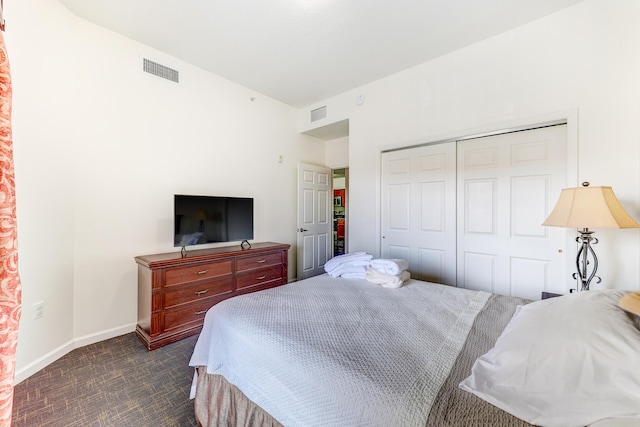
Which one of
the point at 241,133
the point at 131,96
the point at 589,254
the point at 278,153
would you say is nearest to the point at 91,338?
the point at 131,96

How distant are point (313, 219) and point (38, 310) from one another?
3.27m

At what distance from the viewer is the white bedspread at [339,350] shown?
0.84 m

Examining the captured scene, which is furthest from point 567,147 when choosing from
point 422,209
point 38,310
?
point 38,310

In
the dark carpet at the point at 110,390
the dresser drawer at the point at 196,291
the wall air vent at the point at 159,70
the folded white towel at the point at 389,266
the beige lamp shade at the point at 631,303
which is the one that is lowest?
the dark carpet at the point at 110,390

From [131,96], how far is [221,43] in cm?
106

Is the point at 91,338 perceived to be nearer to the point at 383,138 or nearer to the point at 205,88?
the point at 205,88

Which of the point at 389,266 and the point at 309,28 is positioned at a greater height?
the point at 309,28

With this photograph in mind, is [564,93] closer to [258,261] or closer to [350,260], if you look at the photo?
[350,260]

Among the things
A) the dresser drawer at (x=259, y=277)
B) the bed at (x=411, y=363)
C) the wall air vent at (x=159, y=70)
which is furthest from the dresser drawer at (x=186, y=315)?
the wall air vent at (x=159, y=70)

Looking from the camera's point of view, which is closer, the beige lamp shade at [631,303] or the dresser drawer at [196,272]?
the beige lamp shade at [631,303]

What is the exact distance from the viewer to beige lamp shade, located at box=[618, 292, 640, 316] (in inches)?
36.4

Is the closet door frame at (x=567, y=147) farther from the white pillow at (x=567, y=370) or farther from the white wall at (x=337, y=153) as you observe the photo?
the white wall at (x=337, y=153)

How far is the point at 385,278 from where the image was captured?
197 centimetres

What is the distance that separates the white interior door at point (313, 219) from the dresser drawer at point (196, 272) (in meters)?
1.60
